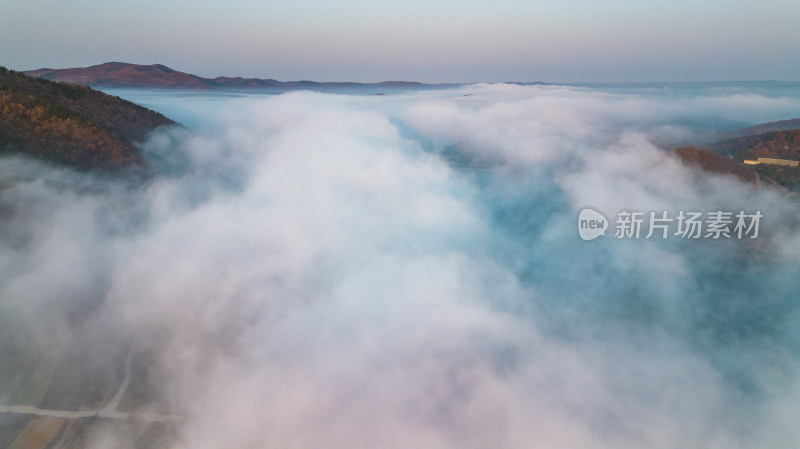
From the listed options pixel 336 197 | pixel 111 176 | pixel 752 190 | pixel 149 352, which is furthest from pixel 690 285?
pixel 111 176

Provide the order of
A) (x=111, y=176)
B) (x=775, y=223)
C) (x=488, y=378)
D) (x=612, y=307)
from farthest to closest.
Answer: (x=775, y=223), (x=612, y=307), (x=111, y=176), (x=488, y=378)

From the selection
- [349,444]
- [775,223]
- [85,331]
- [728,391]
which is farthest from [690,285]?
[85,331]

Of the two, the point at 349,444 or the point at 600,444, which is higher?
the point at 349,444

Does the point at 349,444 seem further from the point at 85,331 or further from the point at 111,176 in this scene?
the point at 111,176

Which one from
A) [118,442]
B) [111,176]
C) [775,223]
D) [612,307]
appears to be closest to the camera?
[118,442]

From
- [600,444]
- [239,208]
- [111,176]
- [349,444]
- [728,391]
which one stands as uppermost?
[111,176]

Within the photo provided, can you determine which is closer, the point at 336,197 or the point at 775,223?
the point at 775,223
